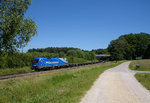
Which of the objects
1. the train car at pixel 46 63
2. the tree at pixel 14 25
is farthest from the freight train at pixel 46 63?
the tree at pixel 14 25

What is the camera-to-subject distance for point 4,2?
28.7 feet

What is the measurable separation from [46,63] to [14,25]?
824 inches

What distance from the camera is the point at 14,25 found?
908cm

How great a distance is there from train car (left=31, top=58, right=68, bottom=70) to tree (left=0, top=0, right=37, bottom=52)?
17595 mm

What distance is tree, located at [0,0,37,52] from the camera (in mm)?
8703

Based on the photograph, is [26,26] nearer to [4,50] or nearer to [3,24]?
[3,24]

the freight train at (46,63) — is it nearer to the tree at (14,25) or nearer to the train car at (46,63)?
the train car at (46,63)

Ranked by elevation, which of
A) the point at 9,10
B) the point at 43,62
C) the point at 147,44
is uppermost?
the point at 147,44

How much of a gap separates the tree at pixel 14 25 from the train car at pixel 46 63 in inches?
693

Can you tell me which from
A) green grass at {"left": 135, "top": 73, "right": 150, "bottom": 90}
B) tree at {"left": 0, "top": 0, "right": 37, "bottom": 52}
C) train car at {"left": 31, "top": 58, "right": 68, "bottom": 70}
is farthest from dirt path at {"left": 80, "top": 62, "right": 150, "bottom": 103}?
train car at {"left": 31, "top": 58, "right": 68, "bottom": 70}

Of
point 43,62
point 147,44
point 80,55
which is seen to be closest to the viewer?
point 43,62

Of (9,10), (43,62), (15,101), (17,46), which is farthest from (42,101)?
(43,62)

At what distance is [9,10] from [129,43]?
106091 mm

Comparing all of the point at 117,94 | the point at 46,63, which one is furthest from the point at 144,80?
the point at 46,63
